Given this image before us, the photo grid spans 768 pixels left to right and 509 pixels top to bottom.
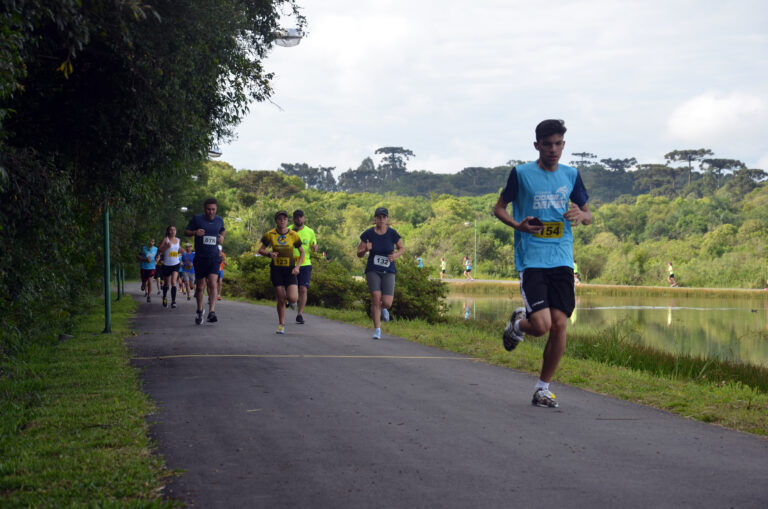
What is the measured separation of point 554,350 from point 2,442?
13.7ft

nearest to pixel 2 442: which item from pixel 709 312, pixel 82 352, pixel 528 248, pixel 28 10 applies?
pixel 28 10

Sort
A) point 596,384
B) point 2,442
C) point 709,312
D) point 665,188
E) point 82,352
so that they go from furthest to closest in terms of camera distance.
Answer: point 665,188 < point 709,312 < point 82,352 < point 596,384 < point 2,442

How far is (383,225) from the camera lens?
12.7 m

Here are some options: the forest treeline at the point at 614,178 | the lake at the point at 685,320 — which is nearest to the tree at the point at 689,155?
the forest treeline at the point at 614,178

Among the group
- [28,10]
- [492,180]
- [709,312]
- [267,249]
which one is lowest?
[709,312]

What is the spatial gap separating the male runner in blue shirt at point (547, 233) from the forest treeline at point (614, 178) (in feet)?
387

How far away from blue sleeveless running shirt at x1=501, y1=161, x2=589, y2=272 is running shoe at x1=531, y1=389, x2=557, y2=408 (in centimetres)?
106

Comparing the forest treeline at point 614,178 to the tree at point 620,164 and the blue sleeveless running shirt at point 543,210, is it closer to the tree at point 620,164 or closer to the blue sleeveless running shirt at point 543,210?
the tree at point 620,164

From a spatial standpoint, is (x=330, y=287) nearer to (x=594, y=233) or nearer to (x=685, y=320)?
(x=685, y=320)

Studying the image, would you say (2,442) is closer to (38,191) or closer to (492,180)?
(38,191)

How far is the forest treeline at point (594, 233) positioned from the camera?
5528 centimetres

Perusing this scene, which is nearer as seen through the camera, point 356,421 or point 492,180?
point 356,421

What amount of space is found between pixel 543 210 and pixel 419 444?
2374 millimetres

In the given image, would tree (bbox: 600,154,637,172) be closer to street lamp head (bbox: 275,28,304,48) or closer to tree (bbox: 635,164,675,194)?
tree (bbox: 635,164,675,194)
